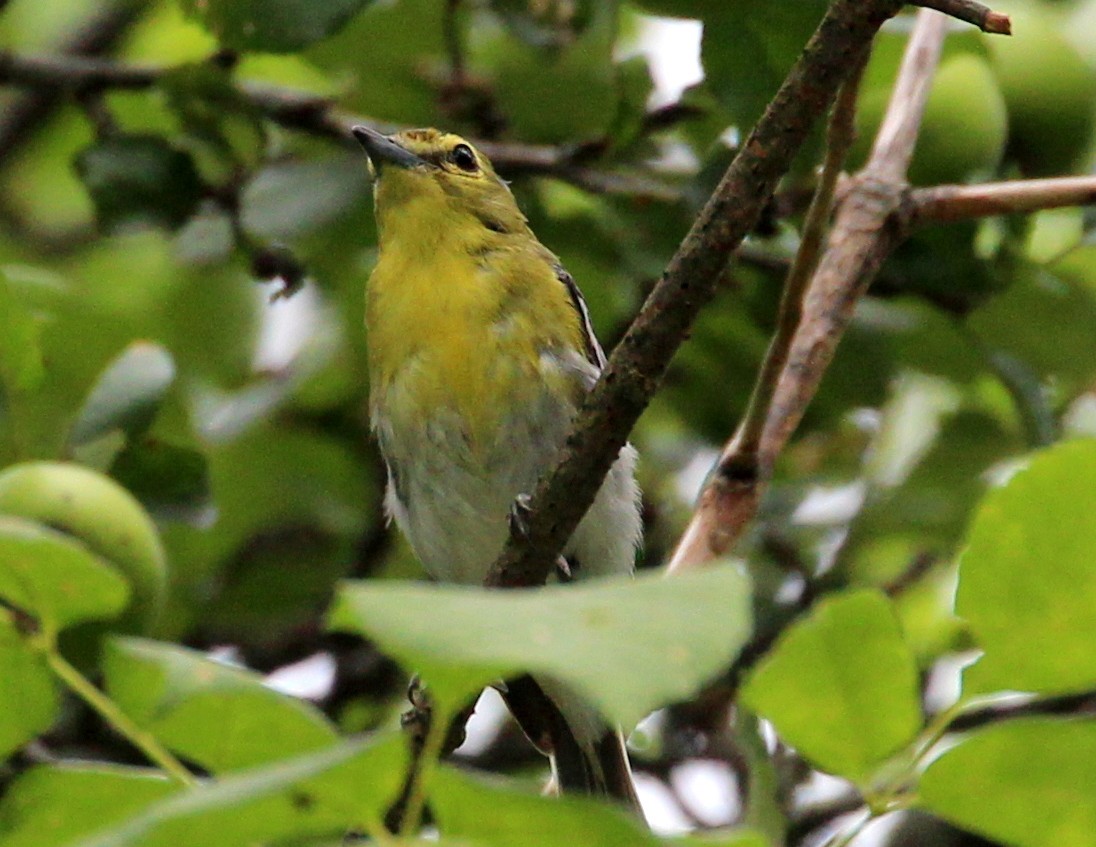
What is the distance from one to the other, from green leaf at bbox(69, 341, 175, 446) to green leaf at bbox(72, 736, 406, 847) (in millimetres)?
2151

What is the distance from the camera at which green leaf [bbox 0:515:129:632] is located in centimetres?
149

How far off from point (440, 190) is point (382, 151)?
0.34 m

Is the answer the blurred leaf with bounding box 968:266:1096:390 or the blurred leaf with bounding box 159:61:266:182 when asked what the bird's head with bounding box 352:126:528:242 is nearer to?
the blurred leaf with bounding box 159:61:266:182

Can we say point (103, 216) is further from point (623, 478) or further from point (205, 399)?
point (623, 478)

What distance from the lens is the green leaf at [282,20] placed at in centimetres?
355

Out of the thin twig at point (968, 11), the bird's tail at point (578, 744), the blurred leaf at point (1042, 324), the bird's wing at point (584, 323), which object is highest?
the thin twig at point (968, 11)

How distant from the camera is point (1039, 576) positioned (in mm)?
1457

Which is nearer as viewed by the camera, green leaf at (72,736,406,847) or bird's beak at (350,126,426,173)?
green leaf at (72,736,406,847)

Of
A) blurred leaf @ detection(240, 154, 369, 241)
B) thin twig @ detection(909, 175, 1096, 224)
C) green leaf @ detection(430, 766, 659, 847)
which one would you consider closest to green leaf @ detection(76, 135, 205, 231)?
blurred leaf @ detection(240, 154, 369, 241)

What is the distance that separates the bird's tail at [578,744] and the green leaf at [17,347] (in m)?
1.62

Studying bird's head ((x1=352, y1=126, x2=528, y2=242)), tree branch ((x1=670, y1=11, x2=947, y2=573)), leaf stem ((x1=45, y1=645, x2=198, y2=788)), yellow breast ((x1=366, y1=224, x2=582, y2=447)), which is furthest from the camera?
bird's head ((x1=352, y1=126, x2=528, y2=242))

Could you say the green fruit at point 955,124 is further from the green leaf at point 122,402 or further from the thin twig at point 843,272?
the green leaf at point 122,402

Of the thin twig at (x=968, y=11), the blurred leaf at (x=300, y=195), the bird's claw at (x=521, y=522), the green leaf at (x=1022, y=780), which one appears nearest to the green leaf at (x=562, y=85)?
the blurred leaf at (x=300, y=195)

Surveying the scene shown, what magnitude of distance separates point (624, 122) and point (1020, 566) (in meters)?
2.79
